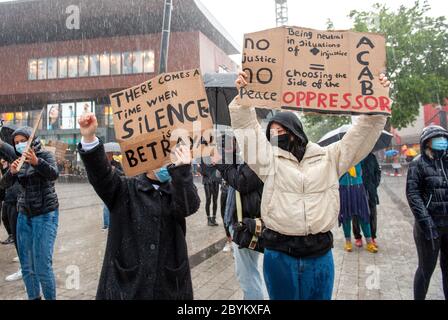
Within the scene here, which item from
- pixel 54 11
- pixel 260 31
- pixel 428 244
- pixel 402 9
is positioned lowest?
pixel 428 244

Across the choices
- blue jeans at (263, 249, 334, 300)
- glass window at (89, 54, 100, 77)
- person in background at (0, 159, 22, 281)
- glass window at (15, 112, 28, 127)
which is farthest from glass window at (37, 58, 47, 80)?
blue jeans at (263, 249, 334, 300)

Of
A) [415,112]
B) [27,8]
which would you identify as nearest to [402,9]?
[415,112]

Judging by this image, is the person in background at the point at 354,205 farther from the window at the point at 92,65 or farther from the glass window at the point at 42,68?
the glass window at the point at 42,68

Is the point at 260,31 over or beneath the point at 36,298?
over

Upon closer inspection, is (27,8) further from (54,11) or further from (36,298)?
(36,298)

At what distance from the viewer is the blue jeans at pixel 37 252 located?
148 inches

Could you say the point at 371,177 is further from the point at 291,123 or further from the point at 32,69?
the point at 32,69

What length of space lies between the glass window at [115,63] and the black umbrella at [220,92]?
98.8 ft

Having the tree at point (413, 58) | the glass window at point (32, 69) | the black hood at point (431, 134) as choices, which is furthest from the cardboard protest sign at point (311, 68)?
the glass window at point (32, 69)

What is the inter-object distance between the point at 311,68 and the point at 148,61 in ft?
105

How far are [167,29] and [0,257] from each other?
605 cm

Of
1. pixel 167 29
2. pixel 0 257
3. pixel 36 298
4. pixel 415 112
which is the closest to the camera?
pixel 36 298

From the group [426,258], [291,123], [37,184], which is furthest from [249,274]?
[37,184]

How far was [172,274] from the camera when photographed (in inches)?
96.4
